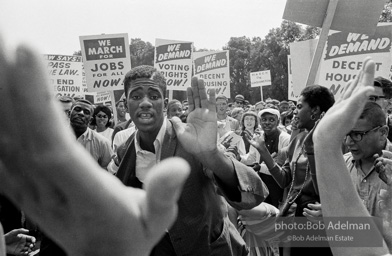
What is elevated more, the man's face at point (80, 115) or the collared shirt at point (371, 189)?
the collared shirt at point (371, 189)

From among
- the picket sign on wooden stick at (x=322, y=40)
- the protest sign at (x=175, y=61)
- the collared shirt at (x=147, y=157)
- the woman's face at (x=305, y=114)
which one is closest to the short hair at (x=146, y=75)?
the collared shirt at (x=147, y=157)

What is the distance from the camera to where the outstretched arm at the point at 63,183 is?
1.39ft

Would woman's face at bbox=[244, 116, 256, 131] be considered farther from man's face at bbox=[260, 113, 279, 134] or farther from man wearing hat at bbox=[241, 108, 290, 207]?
man's face at bbox=[260, 113, 279, 134]

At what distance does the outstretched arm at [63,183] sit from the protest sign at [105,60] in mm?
9101

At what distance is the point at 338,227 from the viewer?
4.99 ft

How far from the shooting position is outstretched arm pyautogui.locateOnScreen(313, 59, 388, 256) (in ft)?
4.34

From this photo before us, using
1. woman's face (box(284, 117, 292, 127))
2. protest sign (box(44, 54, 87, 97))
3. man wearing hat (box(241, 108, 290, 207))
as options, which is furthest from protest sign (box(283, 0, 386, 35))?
protest sign (box(44, 54, 87, 97))

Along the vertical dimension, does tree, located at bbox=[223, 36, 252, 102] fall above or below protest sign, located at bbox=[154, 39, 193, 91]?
below

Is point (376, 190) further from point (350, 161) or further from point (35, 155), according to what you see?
point (35, 155)

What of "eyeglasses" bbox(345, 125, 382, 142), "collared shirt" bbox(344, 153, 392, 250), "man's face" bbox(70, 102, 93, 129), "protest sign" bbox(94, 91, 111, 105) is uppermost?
"eyeglasses" bbox(345, 125, 382, 142)

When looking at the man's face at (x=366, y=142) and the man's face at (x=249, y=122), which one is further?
the man's face at (x=249, y=122)

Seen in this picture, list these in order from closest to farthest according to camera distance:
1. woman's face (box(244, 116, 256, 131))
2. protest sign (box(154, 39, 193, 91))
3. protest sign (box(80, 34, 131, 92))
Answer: woman's face (box(244, 116, 256, 131)) < protest sign (box(80, 34, 131, 92)) < protest sign (box(154, 39, 193, 91))

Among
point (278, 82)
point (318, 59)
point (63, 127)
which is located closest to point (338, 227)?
point (63, 127)

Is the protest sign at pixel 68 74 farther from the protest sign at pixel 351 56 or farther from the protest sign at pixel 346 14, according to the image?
the protest sign at pixel 346 14
